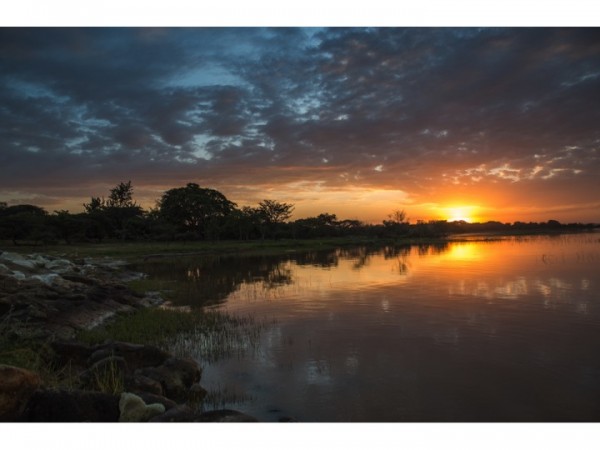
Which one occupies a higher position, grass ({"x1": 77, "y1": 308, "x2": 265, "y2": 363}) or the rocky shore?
the rocky shore

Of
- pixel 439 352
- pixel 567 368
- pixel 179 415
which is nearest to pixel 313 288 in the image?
pixel 439 352

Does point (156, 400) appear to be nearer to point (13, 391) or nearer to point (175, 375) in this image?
point (175, 375)

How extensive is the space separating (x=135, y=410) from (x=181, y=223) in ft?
265

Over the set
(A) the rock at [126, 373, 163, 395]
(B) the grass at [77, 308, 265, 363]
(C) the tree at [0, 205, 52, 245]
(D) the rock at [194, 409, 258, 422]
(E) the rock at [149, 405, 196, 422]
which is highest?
(C) the tree at [0, 205, 52, 245]

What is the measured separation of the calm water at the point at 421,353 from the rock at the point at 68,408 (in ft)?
7.98

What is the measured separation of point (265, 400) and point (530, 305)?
12.9 metres

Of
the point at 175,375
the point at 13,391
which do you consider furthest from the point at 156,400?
the point at 13,391

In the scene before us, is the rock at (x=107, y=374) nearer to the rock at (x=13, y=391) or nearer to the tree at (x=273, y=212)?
the rock at (x=13, y=391)

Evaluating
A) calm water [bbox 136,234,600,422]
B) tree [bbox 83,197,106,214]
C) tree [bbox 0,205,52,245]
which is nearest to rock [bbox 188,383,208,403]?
calm water [bbox 136,234,600,422]

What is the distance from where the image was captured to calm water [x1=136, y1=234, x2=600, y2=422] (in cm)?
792

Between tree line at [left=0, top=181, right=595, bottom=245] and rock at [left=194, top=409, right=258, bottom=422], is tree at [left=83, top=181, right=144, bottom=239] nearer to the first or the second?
tree line at [left=0, top=181, right=595, bottom=245]

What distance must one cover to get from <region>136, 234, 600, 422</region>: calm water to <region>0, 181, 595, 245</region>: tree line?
5021 cm

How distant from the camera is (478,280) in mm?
24422

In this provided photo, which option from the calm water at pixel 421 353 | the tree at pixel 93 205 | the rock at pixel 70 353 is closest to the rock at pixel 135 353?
the rock at pixel 70 353
